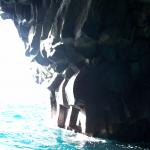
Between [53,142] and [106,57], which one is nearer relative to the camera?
[106,57]

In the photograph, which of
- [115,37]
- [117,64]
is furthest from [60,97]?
[115,37]

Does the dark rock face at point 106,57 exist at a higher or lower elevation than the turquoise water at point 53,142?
higher

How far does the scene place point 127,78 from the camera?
35.5 metres

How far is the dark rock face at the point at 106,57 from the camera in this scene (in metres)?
32.2

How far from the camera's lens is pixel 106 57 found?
1364 inches

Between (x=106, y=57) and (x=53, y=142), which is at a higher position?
(x=106, y=57)

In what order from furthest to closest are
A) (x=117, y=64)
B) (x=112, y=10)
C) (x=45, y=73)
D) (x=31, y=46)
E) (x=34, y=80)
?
1. (x=34, y=80)
2. (x=45, y=73)
3. (x=31, y=46)
4. (x=117, y=64)
5. (x=112, y=10)

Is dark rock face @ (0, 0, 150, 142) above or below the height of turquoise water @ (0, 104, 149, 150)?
above

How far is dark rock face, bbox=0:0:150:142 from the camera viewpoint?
106ft

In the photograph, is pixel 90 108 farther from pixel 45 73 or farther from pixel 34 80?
pixel 34 80

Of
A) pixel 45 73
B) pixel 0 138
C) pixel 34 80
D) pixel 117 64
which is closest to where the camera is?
pixel 117 64

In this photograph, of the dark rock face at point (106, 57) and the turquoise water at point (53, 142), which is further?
the turquoise water at point (53, 142)

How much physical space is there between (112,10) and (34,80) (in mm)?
24683

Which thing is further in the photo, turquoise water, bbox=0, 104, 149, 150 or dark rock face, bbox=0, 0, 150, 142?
turquoise water, bbox=0, 104, 149, 150
